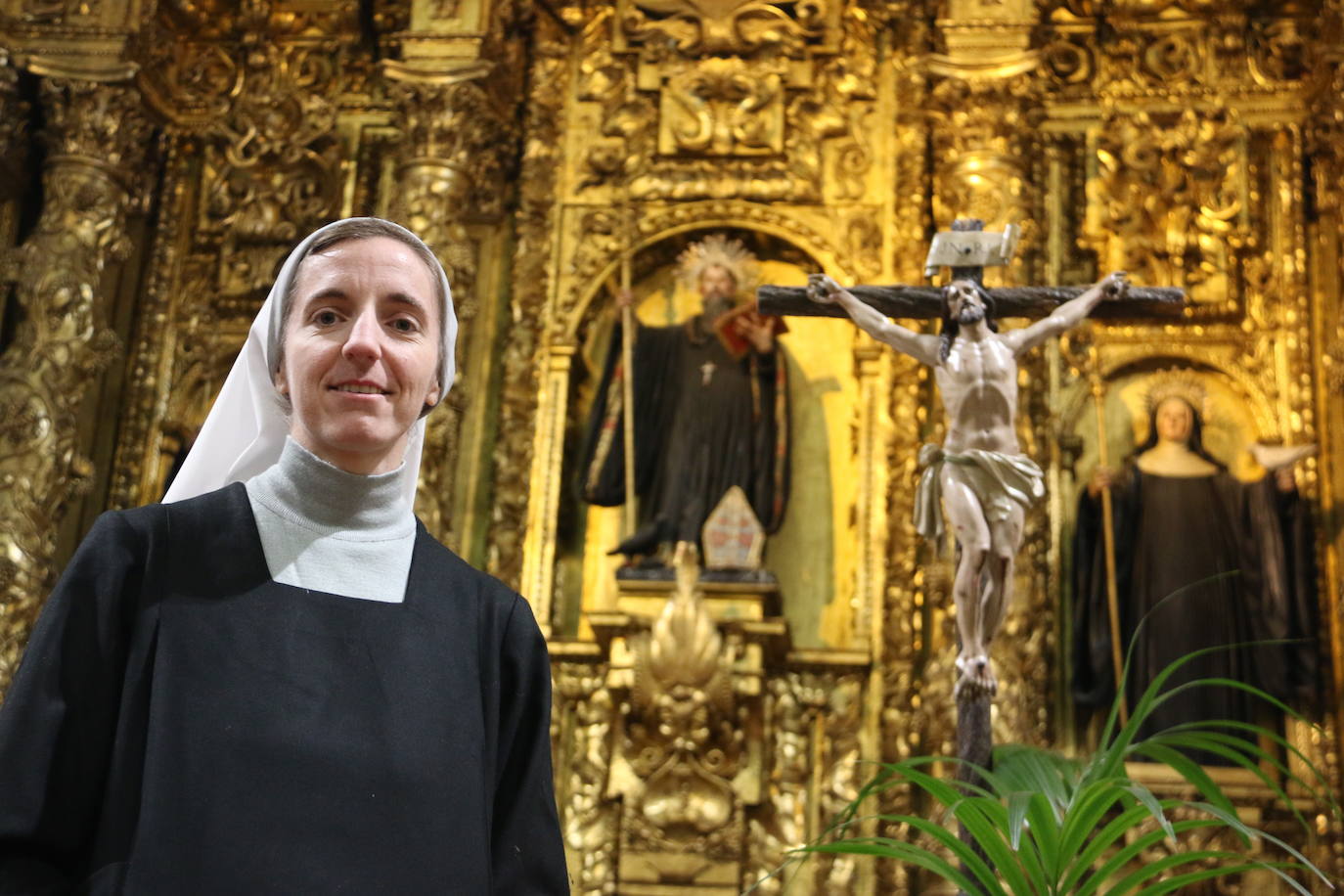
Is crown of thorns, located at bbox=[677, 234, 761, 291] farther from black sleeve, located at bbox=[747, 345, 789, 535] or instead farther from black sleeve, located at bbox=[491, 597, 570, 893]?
black sleeve, located at bbox=[491, 597, 570, 893]

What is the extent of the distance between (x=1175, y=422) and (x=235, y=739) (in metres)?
6.93

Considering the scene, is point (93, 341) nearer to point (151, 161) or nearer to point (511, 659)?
point (151, 161)

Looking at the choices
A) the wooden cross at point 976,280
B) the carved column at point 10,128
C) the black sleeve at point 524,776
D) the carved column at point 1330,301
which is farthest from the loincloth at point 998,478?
the carved column at point 10,128

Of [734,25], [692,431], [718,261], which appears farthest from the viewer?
[734,25]

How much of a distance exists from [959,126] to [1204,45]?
167 cm

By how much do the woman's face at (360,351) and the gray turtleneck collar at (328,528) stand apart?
0.02 metres

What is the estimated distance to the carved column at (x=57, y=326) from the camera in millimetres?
7605

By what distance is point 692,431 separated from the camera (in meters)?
8.02

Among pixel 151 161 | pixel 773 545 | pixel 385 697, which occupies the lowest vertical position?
pixel 385 697

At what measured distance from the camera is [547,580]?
8047mm

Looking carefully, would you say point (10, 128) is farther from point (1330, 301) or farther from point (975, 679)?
point (1330, 301)

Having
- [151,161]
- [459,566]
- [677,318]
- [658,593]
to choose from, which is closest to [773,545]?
[658,593]

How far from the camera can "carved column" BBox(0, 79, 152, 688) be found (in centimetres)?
761

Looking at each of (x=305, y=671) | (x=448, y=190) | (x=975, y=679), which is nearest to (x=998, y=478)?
(x=975, y=679)
